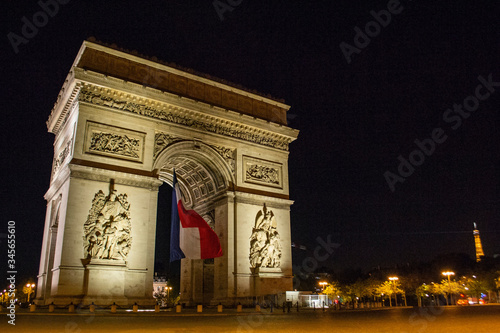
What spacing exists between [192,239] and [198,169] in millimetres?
4722

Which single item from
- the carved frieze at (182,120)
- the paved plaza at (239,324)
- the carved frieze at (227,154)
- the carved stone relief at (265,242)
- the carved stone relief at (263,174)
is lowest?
the paved plaza at (239,324)

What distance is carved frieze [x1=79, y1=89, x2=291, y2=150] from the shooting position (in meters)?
19.9

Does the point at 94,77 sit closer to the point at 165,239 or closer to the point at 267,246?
the point at 267,246

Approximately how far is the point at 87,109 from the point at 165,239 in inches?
1022

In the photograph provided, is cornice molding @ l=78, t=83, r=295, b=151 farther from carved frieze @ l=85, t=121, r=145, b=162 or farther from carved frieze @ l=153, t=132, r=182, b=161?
carved frieze @ l=85, t=121, r=145, b=162

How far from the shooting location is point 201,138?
2284cm

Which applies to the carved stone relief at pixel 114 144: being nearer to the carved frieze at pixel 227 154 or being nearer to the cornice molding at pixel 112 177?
the cornice molding at pixel 112 177

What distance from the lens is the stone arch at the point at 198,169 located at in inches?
865

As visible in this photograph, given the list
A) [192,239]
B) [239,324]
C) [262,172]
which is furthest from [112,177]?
[239,324]

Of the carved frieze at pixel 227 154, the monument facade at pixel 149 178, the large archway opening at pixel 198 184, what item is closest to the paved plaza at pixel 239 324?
the monument facade at pixel 149 178

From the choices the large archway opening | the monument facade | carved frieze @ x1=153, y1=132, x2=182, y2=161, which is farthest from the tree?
carved frieze @ x1=153, y1=132, x2=182, y2=161

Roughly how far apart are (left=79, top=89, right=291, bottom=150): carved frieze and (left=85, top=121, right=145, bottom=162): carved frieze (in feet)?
3.84

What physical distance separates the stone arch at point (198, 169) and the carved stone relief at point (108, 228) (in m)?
2.95

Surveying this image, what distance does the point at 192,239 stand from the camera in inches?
849
